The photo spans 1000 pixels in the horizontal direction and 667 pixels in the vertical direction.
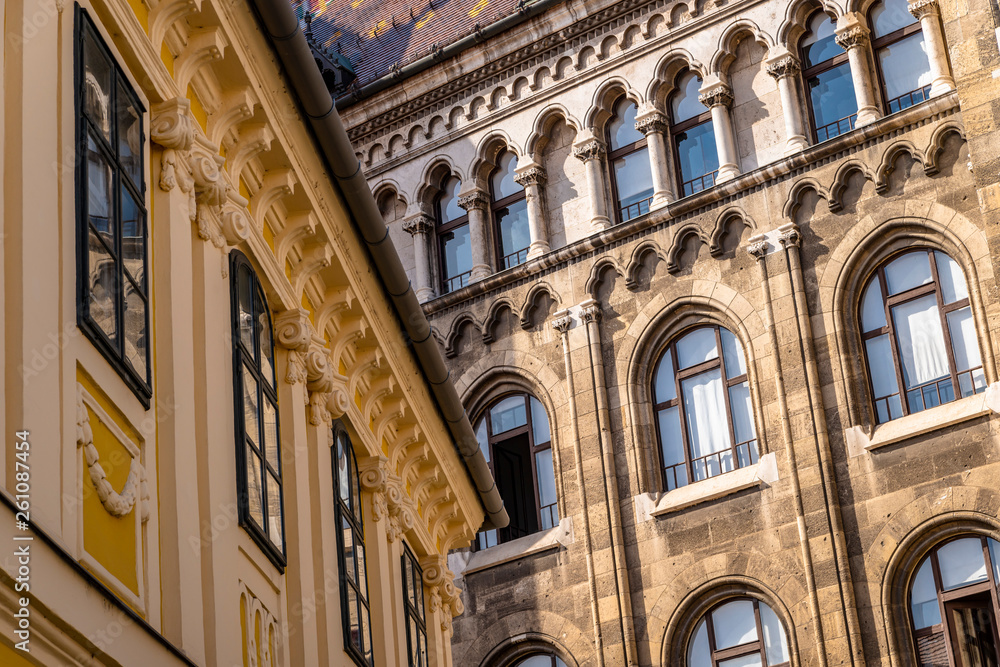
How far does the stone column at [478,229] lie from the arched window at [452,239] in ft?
0.89

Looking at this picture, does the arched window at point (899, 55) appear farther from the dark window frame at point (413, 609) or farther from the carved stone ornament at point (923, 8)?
the dark window frame at point (413, 609)

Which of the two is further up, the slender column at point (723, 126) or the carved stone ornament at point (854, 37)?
the carved stone ornament at point (854, 37)

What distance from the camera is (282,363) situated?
11.8 meters

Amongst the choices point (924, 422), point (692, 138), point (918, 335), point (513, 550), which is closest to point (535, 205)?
point (692, 138)

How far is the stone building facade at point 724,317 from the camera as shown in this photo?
21422 mm

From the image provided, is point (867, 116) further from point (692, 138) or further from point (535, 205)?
point (535, 205)

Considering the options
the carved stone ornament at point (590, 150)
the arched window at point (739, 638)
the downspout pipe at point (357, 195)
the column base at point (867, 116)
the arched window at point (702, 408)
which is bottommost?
the arched window at point (739, 638)

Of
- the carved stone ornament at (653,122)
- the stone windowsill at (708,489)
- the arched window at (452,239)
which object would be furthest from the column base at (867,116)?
the arched window at (452,239)

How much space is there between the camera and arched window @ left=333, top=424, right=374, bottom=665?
40.9 ft

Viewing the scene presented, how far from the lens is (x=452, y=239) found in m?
27.7

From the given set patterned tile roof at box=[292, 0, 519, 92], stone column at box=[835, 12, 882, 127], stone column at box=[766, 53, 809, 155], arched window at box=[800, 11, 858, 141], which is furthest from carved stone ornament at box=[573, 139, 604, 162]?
stone column at box=[835, 12, 882, 127]

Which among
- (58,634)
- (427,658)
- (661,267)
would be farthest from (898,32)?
(58,634)

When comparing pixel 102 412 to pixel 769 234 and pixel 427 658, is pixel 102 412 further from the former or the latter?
pixel 769 234

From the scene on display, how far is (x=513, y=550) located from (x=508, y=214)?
586cm
